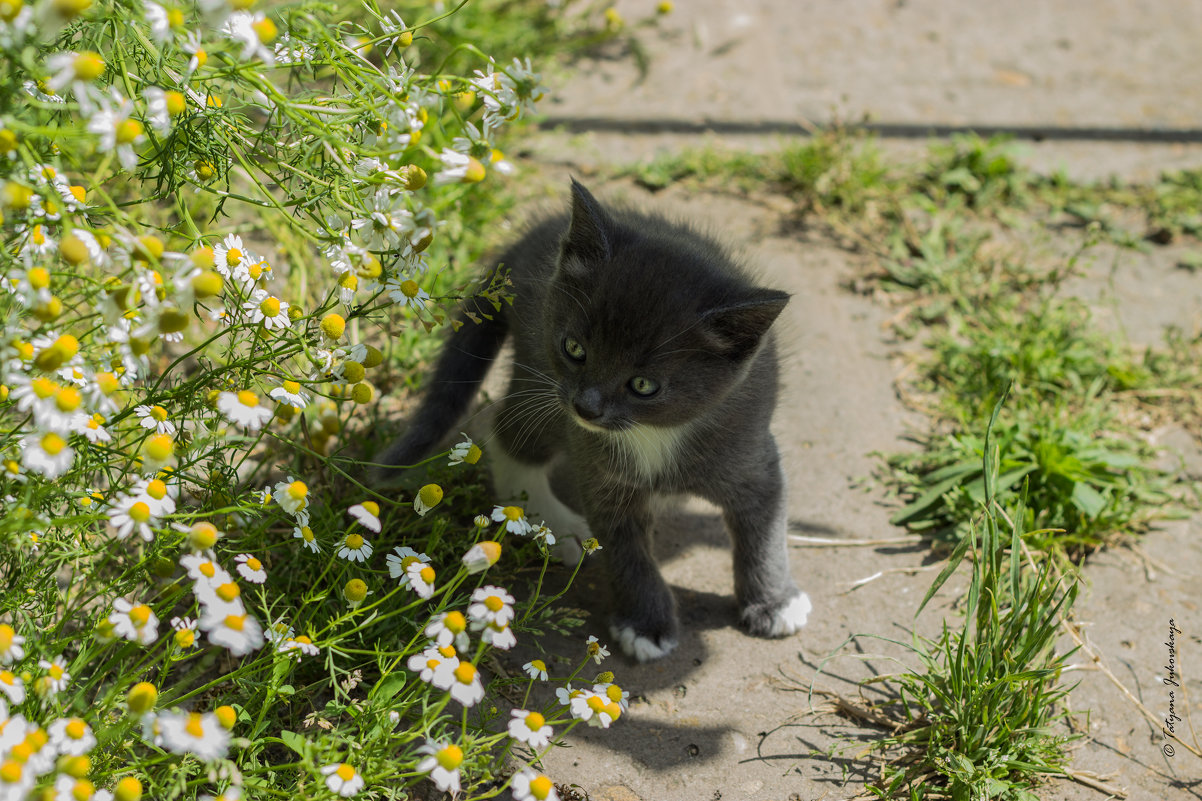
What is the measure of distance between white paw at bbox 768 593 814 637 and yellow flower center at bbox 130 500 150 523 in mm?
1799

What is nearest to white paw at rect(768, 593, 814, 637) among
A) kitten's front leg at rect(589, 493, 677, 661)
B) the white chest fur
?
kitten's front leg at rect(589, 493, 677, 661)

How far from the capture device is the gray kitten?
7.86 ft

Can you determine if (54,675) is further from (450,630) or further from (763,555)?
(763,555)

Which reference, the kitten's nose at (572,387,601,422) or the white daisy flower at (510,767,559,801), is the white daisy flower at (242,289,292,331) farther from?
the white daisy flower at (510,767,559,801)

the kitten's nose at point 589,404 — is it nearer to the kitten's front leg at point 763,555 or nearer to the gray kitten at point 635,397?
the gray kitten at point 635,397

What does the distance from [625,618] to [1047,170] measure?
12.3 ft

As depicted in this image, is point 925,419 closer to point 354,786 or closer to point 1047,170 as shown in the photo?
point 1047,170

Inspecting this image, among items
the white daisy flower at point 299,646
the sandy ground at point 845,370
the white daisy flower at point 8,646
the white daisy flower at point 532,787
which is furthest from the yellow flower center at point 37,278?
the sandy ground at point 845,370

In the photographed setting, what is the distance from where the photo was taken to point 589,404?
93.6 inches

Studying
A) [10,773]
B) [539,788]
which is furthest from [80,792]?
[539,788]

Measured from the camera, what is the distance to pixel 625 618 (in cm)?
269

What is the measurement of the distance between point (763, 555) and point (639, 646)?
462 millimetres

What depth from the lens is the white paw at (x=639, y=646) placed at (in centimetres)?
263

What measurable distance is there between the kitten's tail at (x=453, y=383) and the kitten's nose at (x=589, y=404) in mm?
706
